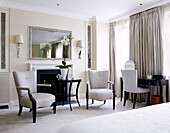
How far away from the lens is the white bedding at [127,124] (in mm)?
1021

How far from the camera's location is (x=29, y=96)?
304 cm

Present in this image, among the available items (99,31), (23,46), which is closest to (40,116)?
(23,46)

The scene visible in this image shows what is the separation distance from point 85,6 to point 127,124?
3.90m

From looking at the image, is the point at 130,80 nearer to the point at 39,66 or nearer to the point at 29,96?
the point at 29,96

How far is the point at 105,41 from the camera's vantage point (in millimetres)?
5621

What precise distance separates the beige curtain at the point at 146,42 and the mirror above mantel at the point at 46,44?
1.95m

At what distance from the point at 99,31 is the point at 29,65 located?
2569 millimetres

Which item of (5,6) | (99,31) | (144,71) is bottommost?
(144,71)

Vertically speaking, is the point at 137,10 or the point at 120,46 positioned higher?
the point at 137,10

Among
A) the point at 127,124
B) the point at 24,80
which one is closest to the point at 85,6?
the point at 24,80

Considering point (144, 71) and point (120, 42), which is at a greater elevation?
point (120, 42)

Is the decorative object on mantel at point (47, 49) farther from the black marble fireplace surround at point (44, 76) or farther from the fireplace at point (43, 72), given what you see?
the black marble fireplace surround at point (44, 76)

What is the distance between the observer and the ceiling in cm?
408

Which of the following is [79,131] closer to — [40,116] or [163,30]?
[40,116]
